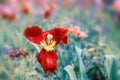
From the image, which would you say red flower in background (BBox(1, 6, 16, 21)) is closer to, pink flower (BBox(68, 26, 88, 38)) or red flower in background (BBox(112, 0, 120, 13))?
pink flower (BBox(68, 26, 88, 38))

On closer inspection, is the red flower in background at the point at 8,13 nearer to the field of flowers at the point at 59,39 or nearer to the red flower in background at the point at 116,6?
the field of flowers at the point at 59,39

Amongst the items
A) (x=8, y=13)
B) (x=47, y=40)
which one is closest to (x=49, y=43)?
(x=47, y=40)

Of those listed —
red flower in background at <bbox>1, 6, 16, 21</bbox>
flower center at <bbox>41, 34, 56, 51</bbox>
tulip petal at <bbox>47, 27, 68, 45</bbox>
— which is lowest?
flower center at <bbox>41, 34, 56, 51</bbox>

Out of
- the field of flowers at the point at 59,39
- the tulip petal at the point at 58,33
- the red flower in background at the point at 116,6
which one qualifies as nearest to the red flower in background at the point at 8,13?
the field of flowers at the point at 59,39

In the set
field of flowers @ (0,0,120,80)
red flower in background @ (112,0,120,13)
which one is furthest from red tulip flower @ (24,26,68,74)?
red flower in background @ (112,0,120,13)

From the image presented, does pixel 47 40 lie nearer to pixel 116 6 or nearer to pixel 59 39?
pixel 59 39

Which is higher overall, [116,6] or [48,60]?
[116,6]

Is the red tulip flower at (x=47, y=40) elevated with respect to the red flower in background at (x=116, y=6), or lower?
lower

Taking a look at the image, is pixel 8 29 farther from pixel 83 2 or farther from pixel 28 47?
pixel 83 2

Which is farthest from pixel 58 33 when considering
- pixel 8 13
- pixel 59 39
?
pixel 8 13
